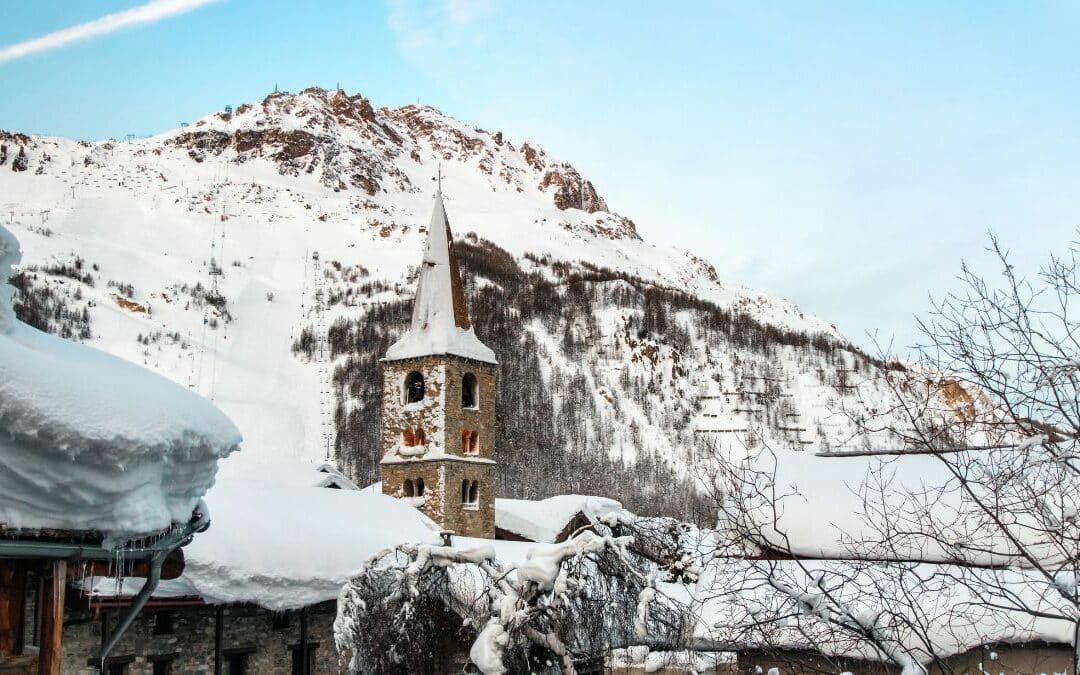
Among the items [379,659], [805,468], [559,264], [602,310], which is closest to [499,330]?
[602,310]

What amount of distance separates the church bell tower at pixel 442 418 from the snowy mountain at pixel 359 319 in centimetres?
3105

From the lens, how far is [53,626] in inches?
179

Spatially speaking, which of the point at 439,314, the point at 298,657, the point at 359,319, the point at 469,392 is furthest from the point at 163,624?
the point at 359,319

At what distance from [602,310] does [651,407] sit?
15250 millimetres

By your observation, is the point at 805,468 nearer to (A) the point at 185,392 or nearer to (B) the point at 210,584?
(B) the point at 210,584

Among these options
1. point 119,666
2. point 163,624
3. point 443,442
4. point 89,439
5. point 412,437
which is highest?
point 412,437

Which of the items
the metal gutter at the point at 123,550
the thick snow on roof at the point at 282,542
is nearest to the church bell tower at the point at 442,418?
the thick snow on roof at the point at 282,542

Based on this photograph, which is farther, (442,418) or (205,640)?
(442,418)

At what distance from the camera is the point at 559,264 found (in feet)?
419

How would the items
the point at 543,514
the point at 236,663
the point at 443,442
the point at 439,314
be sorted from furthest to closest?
1. the point at 543,514
2. the point at 439,314
3. the point at 443,442
4. the point at 236,663

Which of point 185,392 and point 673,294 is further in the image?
point 673,294

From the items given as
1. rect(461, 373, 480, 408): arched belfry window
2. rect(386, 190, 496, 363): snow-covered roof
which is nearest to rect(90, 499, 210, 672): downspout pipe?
rect(386, 190, 496, 363): snow-covered roof

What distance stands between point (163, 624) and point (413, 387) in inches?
675

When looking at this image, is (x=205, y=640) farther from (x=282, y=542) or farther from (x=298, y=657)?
(x=298, y=657)
